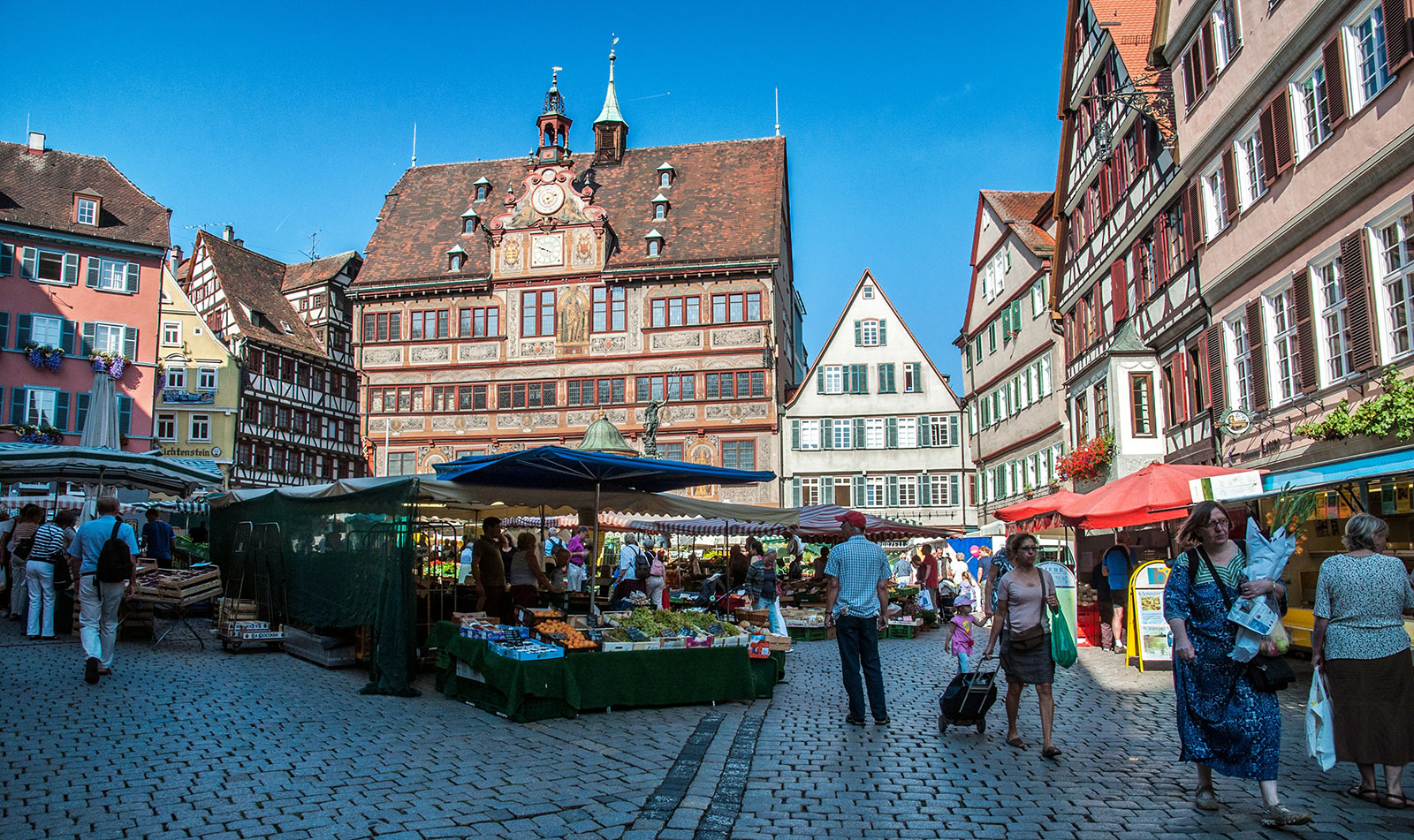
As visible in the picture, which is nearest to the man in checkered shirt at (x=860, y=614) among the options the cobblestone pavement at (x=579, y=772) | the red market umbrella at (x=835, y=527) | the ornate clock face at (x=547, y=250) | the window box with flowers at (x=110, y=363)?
the cobblestone pavement at (x=579, y=772)

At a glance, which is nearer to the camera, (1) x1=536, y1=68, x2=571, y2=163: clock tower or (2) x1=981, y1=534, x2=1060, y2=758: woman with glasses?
(2) x1=981, y1=534, x2=1060, y2=758: woman with glasses

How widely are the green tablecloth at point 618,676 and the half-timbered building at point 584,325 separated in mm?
30005

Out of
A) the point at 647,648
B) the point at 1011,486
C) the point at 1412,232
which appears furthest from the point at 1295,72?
the point at 1011,486

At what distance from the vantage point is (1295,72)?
1377 centimetres


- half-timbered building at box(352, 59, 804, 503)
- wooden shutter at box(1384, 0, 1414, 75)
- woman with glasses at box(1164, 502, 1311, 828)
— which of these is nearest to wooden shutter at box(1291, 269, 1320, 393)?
wooden shutter at box(1384, 0, 1414, 75)

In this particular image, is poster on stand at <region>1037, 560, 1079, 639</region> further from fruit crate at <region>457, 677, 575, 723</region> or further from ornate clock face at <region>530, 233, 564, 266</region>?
ornate clock face at <region>530, 233, 564, 266</region>

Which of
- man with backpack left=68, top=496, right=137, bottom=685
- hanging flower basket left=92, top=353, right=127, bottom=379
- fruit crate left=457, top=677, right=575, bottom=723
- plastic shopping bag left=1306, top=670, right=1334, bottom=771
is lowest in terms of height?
fruit crate left=457, top=677, right=575, bottom=723

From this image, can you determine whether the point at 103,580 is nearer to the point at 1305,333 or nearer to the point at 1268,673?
the point at 1268,673

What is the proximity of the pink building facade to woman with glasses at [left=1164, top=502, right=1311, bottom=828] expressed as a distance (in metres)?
35.5

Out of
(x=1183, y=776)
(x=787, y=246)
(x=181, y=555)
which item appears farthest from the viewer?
(x=787, y=246)

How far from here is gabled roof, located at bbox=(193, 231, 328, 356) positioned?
4628cm

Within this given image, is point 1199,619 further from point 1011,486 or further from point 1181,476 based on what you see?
point 1011,486

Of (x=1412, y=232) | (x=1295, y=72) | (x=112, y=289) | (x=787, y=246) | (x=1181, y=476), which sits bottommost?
(x=1181, y=476)

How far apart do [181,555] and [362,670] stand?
427 inches
